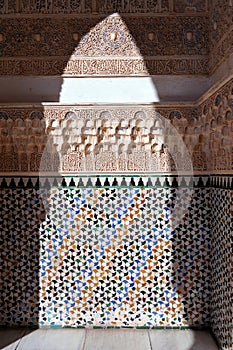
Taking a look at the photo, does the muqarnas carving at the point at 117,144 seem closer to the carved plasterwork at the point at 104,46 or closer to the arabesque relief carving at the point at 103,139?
the arabesque relief carving at the point at 103,139

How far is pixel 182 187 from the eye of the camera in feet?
9.09

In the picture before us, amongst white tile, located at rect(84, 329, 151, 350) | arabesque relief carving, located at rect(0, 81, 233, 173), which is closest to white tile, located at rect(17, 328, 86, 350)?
white tile, located at rect(84, 329, 151, 350)

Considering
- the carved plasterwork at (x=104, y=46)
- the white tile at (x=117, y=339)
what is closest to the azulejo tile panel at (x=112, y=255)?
the white tile at (x=117, y=339)

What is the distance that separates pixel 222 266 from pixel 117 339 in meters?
0.76

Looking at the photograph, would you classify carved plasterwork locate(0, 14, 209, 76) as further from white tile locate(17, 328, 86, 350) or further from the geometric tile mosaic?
white tile locate(17, 328, 86, 350)

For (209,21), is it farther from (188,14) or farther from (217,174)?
(217,174)

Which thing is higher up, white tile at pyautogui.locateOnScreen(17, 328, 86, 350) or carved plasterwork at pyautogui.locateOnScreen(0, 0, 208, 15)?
carved plasterwork at pyautogui.locateOnScreen(0, 0, 208, 15)

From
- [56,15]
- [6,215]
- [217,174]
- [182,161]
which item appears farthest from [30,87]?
[217,174]

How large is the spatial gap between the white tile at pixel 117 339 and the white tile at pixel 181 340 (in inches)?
2.2

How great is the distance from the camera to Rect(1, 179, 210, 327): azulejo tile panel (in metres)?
2.77

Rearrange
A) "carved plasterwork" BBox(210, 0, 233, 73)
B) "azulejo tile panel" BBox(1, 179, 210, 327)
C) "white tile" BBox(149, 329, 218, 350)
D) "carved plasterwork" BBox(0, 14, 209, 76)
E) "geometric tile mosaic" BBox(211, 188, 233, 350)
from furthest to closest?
"carved plasterwork" BBox(0, 14, 209, 76) → "azulejo tile panel" BBox(1, 179, 210, 327) → "white tile" BBox(149, 329, 218, 350) → "carved plasterwork" BBox(210, 0, 233, 73) → "geometric tile mosaic" BBox(211, 188, 233, 350)

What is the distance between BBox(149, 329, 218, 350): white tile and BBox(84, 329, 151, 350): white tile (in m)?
0.05

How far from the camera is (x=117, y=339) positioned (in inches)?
104

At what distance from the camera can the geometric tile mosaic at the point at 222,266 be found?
7.32ft
